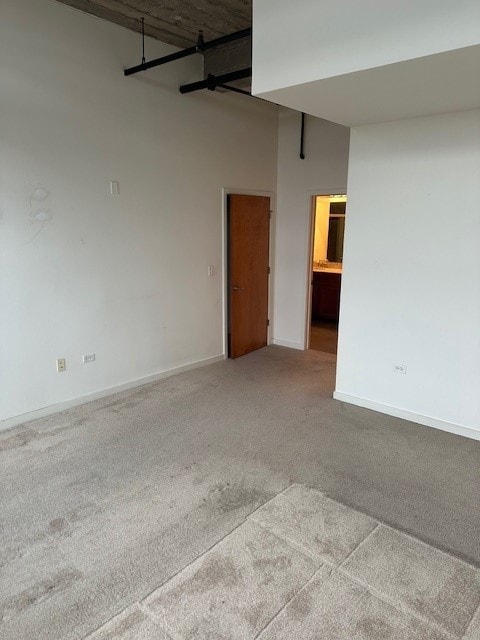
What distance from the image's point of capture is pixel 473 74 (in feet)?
7.87

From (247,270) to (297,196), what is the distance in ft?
3.95

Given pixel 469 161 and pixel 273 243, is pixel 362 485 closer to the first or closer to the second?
pixel 469 161

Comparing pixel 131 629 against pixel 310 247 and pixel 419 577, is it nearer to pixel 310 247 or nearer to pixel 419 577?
pixel 419 577

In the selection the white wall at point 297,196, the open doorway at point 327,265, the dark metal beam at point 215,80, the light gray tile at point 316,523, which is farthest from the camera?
the open doorway at point 327,265

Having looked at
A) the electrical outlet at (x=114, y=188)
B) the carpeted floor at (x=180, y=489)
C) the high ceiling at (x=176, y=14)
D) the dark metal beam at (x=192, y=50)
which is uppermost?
the high ceiling at (x=176, y=14)

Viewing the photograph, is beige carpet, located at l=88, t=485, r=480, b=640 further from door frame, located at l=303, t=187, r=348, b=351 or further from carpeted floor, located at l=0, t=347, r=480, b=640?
door frame, located at l=303, t=187, r=348, b=351

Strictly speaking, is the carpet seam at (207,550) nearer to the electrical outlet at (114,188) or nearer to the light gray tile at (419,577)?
Result: the light gray tile at (419,577)

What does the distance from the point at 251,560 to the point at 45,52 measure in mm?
3892


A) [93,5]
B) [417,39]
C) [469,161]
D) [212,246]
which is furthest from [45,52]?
[469,161]

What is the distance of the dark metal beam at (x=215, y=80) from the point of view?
387 cm

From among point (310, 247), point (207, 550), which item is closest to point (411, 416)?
point (207, 550)

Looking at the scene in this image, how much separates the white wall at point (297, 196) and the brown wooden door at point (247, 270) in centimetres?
25

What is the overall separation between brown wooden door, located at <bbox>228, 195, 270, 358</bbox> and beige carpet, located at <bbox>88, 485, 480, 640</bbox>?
330 centimetres

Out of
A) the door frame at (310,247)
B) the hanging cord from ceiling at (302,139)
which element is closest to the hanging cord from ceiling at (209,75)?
the hanging cord from ceiling at (302,139)
